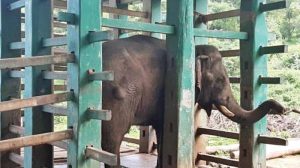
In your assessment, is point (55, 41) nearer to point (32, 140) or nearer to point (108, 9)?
point (32, 140)

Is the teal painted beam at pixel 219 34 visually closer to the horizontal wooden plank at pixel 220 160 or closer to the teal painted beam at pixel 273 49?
the teal painted beam at pixel 273 49

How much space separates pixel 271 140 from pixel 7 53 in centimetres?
296

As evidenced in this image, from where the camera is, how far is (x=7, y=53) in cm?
449

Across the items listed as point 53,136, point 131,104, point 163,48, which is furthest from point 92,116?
point 163,48

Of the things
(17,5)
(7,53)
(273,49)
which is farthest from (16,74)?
(273,49)

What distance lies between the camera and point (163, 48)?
5027mm

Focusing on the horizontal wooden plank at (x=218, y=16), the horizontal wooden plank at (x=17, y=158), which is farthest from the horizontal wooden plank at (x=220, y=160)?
the horizontal wooden plank at (x=17, y=158)

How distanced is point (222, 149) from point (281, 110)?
2.52 m

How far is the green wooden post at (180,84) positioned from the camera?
4133mm

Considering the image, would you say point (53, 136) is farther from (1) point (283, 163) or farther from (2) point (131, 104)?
(1) point (283, 163)

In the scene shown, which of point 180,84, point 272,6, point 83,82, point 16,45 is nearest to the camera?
point 83,82

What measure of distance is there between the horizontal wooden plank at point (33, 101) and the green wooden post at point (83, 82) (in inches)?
4.4

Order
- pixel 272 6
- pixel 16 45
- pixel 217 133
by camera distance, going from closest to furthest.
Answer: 1. pixel 16 45
2. pixel 272 6
3. pixel 217 133

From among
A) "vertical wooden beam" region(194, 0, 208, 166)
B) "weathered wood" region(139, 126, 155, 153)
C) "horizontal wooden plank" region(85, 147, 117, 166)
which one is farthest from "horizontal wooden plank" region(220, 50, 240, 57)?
"horizontal wooden plank" region(85, 147, 117, 166)
